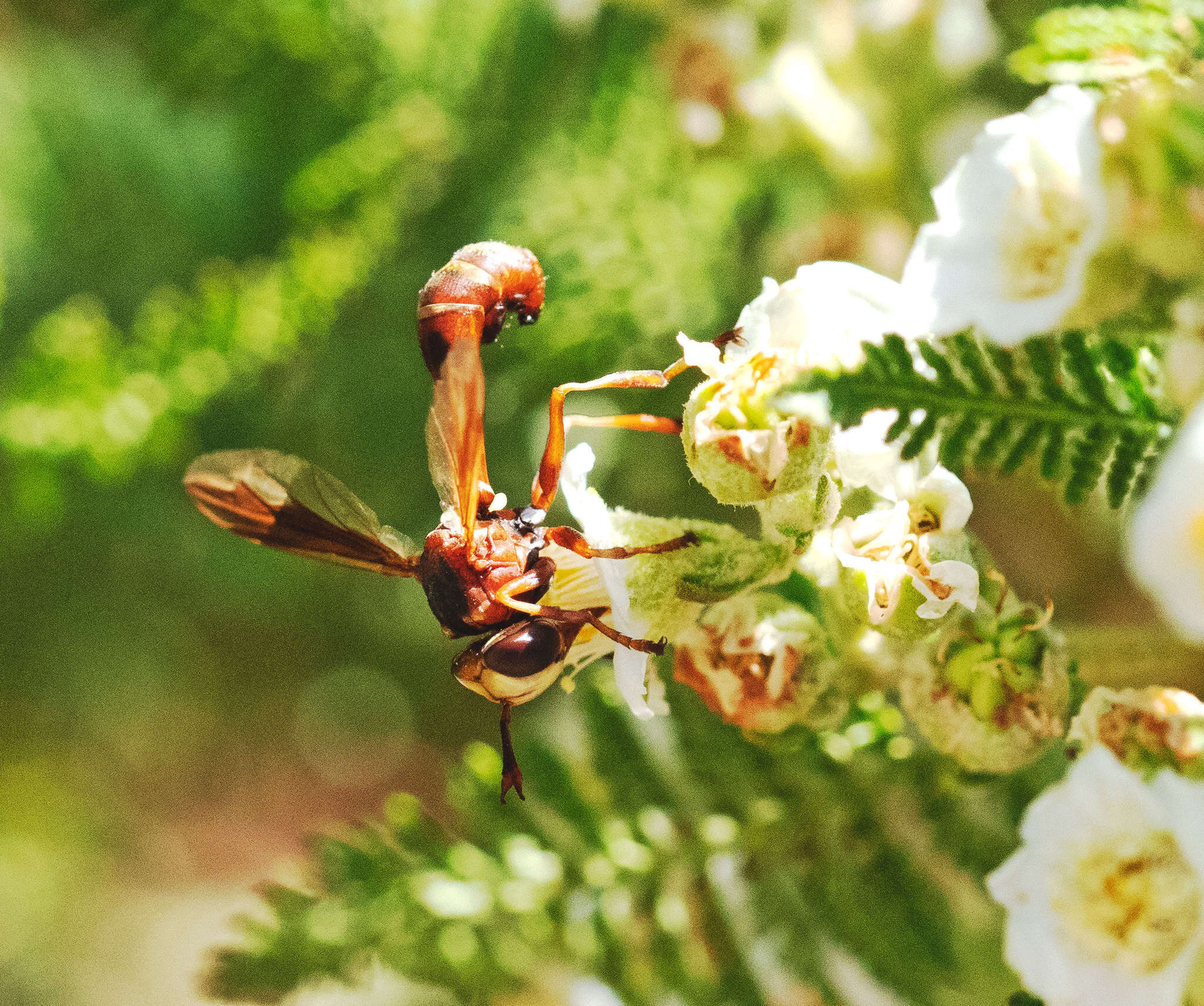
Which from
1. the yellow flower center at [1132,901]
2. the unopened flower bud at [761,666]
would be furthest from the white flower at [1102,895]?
the unopened flower bud at [761,666]

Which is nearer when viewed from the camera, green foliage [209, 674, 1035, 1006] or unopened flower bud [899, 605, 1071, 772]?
unopened flower bud [899, 605, 1071, 772]

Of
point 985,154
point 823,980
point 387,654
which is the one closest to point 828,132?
point 985,154

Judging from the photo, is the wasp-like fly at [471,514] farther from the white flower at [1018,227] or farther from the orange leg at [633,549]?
the white flower at [1018,227]

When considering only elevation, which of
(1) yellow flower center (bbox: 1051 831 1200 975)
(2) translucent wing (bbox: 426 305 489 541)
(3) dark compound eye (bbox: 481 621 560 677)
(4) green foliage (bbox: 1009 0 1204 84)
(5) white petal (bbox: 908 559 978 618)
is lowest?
(1) yellow flower center (bbox: 1051 831 1200 975)

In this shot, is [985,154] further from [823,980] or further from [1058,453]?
[823,980]

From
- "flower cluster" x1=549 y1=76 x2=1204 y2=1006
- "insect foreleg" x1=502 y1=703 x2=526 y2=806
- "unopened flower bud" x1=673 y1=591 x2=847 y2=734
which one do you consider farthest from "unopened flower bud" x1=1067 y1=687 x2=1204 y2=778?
"insect foreleg" x1=502 y1=703 x2=526 y2=806

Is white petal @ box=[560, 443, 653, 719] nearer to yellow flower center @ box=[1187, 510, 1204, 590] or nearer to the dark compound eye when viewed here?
the dark compound eye

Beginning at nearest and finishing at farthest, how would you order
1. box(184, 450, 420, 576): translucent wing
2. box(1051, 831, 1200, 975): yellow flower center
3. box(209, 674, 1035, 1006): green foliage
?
box(1051, 831, 1200, 975): yellow flower center < box(184, 450, 420, 576): translucent wing < box(209, 674, 1035, 1006): green foliage

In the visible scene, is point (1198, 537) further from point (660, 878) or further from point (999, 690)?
point (660, 878)

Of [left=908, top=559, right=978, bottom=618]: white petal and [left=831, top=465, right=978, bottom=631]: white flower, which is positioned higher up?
[left=831, top=465, right=978, bottom=631]: white flower

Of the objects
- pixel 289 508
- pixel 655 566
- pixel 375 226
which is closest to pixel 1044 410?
pixel 655 566
